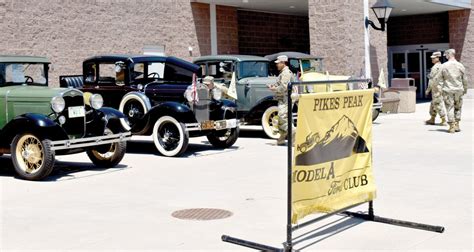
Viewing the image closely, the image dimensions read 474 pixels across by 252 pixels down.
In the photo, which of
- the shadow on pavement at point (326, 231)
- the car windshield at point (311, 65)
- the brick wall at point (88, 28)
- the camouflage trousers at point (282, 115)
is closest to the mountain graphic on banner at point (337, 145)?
the shadow on pavement at point (326, 231)

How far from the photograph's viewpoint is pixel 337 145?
595 centimetres

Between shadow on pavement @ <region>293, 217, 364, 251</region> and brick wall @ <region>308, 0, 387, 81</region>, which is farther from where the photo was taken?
brick wall @ <region>308, 0, 387, 81</region>

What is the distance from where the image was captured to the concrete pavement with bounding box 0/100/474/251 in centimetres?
603

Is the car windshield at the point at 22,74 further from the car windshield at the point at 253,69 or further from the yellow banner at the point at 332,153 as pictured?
the yellow banner at the point at 332,153

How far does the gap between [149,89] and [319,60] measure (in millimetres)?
6993

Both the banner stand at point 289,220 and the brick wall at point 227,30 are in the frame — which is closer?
the banner stand at point 289,220

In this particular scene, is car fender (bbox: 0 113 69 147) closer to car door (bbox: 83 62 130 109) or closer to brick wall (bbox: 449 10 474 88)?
car door (bbox: 83 62 130 109)

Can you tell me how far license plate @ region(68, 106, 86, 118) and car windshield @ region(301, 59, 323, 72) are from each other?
8.81m

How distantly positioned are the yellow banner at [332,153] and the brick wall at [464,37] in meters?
23.7

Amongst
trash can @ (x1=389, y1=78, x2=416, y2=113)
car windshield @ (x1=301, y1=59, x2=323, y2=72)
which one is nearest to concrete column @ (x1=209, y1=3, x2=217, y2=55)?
car windshield @ (x1=301, y1=59, x2=323, y2=72)

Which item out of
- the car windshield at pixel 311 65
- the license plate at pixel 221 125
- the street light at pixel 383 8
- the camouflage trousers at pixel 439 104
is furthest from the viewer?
the street light at pixel 383 8

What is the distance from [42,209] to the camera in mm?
7504

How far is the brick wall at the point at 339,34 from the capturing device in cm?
2200

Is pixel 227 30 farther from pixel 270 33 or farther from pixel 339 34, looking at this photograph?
pixel 339 34
